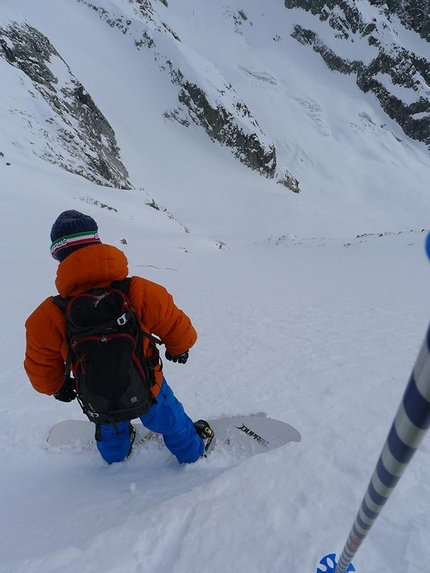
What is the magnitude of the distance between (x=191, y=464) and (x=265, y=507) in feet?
2.67

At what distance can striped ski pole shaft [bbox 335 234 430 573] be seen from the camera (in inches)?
22.2

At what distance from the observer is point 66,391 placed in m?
2.04

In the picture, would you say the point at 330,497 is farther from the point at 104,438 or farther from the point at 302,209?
the point at 302,209

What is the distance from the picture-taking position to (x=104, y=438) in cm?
229

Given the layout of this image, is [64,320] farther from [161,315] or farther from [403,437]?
[403,437]

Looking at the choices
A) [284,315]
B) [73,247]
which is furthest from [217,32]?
[73,247]

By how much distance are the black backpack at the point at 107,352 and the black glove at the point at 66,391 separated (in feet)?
0.85

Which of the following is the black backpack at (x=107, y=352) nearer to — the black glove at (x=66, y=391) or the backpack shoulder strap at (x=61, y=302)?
the backpack shoulder strap at (x=61, y=302)

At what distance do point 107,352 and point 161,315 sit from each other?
0.35 metres

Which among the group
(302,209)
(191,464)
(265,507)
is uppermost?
(265,507)

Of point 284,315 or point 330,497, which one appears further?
point 284,315

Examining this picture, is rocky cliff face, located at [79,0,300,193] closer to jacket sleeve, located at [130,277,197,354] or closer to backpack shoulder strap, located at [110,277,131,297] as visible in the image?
jacket sleeve, located at [130,277,197,354]

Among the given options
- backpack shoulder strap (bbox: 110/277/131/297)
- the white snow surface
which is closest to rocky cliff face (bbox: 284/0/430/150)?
the white snow surface

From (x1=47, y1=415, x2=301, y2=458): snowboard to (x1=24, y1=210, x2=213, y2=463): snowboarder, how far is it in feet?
1.08
